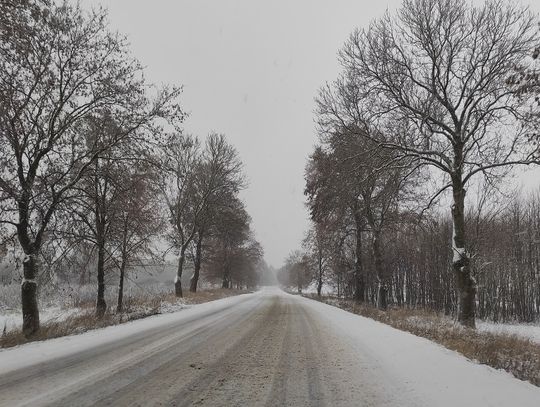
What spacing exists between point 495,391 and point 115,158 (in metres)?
10.8

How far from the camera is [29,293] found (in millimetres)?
10227

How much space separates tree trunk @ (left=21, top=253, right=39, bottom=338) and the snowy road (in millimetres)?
1382

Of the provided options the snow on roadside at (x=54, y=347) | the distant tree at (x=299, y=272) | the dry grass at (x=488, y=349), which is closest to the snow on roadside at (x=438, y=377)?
the dry grass at (x=488, y=349)

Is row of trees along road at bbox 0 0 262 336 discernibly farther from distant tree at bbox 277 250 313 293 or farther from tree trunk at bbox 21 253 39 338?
distant tree at bbox 277 250 313 293

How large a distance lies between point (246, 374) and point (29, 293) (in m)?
7.32

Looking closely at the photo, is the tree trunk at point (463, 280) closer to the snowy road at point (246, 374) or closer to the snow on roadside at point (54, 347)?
the snowy road at point (246, 374)

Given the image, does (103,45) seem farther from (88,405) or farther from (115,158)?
(88,405)

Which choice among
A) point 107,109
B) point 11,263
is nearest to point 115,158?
point 107,109

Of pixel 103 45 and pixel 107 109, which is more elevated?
pixel 103 45

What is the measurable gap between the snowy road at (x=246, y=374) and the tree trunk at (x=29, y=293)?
1.38m

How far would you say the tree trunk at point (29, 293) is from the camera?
9906mm

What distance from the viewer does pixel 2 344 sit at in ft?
27.6

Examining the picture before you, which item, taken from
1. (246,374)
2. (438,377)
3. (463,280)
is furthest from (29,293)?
Answer: (463,280)

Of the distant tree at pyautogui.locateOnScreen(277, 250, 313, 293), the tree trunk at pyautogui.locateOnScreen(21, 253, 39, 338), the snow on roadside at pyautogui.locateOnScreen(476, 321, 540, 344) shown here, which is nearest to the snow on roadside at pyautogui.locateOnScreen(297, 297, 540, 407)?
the snow on roadside at pyautogui.locateOnScreen(476, 321, 540, 344)
